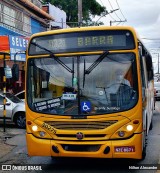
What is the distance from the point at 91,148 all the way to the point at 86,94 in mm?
1035

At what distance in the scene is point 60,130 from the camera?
7.10 metres

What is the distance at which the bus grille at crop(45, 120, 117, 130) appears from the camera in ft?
22.7

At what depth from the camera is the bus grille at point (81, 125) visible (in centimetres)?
693

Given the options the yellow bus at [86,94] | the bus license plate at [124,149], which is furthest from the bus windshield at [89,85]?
the bus license plate at [124,149]

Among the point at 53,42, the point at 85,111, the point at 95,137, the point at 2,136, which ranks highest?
the point at 53,42

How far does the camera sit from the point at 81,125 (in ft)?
23.0

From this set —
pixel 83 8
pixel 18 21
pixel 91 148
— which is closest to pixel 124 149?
pixel 91 148

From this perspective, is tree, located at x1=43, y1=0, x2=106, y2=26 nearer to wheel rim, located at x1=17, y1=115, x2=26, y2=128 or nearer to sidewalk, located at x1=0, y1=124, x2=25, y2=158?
wheel rim, located at x1=17, y1=115, x2=26, y2=128

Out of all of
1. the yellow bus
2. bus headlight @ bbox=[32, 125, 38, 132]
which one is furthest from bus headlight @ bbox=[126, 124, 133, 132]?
bus headlight @ bbox=[32, 125, 38, 132]

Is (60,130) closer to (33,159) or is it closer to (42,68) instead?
(42,68)

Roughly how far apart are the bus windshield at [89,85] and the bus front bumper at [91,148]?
561mm

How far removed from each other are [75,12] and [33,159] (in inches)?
1543

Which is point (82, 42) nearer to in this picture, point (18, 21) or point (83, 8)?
point (18, 21)

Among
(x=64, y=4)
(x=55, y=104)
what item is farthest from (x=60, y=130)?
(x=64, y=4)
